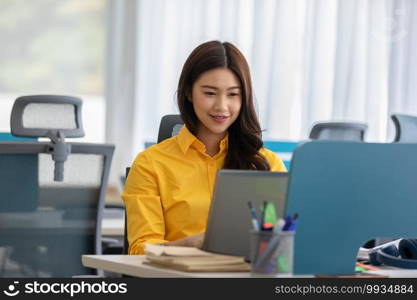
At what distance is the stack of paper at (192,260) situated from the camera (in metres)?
1.98

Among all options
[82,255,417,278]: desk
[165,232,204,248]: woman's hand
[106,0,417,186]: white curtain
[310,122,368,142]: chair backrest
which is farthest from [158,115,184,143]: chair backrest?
[106,0,417,186]: white curtain

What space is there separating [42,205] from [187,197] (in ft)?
3.68

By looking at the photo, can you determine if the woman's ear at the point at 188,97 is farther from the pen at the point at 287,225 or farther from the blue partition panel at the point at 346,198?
the pen at the point at 287,225

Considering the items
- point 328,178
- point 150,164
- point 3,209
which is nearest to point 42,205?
point 3,209

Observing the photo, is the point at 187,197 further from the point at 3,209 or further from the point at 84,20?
the point at 84,20

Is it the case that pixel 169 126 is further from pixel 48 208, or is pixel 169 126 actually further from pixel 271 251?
pixel 271 251

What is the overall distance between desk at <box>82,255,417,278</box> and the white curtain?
4.27 m

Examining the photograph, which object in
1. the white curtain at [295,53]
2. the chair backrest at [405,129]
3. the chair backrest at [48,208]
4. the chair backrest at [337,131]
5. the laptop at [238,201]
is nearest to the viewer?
the laptop at [238,201]

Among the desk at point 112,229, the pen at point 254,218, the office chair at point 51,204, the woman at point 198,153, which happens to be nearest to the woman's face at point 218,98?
the woman at point 198,153

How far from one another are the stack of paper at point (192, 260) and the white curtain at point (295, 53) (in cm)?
443

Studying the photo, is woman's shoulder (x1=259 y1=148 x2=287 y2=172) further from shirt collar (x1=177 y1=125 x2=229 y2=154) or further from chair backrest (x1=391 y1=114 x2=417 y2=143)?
chair backrest (x1=391 y1=114 x2=417 y2=143)

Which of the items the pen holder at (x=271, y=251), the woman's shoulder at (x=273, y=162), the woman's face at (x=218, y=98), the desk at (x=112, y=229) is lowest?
the desk at (x=112, y=229)

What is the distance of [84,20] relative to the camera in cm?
673

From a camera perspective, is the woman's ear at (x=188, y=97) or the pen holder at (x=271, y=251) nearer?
the pen holder at (x=271, y=251)
